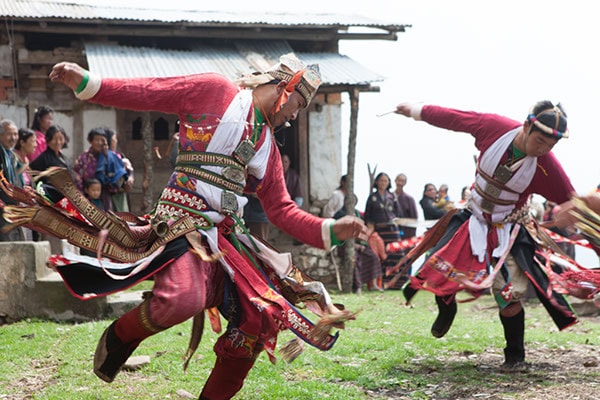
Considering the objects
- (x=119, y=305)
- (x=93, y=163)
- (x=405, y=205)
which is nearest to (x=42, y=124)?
(x=93, y=163)

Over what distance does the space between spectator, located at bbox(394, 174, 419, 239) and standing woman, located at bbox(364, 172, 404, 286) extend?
0.47 meters

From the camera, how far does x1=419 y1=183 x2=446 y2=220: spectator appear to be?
13914 millimetres

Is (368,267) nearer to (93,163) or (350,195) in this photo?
(350,195)

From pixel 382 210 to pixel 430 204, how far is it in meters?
1.10

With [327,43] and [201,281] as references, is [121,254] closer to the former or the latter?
[201,281]

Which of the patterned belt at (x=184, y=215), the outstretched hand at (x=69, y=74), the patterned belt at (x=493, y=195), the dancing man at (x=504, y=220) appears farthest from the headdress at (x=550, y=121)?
the outstretched hand at (x=69, y=74)

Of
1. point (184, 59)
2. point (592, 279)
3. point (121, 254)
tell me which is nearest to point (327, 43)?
point (184, 59)

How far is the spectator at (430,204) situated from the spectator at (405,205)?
0.20 meters

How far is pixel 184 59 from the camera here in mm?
12594

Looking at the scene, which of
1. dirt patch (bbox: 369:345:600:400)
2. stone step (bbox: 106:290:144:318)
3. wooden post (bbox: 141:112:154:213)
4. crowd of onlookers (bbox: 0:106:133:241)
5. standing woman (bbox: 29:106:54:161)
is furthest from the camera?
wooden post (bbox: 141:112:154:213)

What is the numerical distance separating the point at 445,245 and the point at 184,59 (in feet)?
25.3

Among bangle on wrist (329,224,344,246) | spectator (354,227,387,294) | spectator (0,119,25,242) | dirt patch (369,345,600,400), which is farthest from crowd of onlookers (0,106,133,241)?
bangle on wrist (329,224,344,246)

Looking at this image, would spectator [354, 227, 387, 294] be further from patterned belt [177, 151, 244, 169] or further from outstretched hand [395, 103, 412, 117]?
patterned belt [177, 151, 244, 169]

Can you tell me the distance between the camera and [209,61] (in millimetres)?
12586
